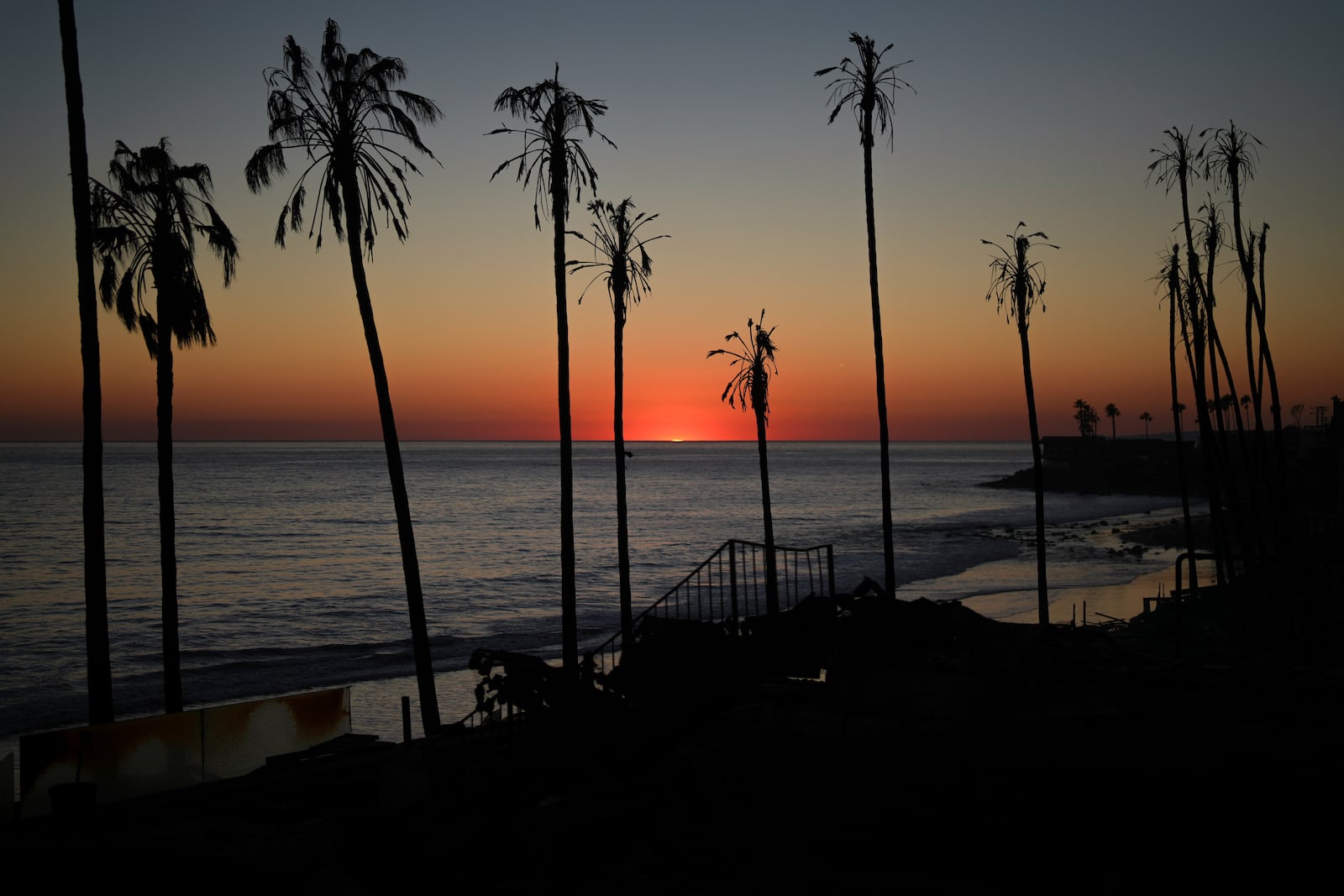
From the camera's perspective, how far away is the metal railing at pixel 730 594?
1726cm

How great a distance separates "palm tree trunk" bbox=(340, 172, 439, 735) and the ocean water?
7.77 meters

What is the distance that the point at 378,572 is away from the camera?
62.2 m

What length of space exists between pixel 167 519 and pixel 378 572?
1713 inches

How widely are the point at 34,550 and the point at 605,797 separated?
73.5m

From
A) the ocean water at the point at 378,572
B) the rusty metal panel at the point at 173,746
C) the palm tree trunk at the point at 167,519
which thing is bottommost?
the ocean water at the point at 378,572

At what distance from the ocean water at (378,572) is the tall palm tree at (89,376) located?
1173 centimetres

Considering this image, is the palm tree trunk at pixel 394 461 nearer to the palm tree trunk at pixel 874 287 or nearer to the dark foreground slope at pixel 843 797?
the dark foreground slope at pixel 843 797

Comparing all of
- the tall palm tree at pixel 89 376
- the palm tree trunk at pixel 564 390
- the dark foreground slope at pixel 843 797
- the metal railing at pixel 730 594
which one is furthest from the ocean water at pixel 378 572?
the dark foreground slope at pixel 843 797

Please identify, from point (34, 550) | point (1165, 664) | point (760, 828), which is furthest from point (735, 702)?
point (34, 550)

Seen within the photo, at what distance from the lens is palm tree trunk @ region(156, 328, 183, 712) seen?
62.8 feet

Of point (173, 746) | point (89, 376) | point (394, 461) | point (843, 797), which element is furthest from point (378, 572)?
point (843, 797)

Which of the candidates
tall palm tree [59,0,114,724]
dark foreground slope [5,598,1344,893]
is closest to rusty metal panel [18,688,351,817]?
dark foreground slope [5,598,1344,893]

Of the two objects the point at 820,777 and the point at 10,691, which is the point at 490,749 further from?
the point at 10,691

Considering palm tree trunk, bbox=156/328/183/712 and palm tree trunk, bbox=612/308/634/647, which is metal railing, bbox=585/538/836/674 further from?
palm tree trunk, bbox=156/328/183/712
